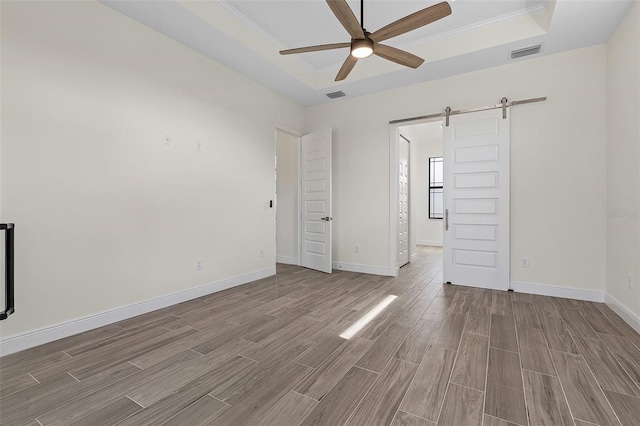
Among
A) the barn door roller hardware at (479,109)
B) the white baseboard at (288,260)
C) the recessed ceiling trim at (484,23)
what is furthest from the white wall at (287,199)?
the recessed ceiling trim at (484,23)

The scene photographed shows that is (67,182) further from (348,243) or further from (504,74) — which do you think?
(504,74)

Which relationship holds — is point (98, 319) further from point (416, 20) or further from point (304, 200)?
point (416, 20)

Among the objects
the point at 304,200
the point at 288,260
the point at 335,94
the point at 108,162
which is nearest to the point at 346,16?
the point at 108,162

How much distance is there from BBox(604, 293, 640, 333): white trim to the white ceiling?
2906 millimetres

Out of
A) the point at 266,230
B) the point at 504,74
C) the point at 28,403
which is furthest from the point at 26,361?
the point at 504,74

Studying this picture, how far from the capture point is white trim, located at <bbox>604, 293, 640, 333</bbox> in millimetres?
2618

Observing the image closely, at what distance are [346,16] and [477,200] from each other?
306cm

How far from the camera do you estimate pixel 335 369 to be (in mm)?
2008

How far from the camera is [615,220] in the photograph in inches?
125

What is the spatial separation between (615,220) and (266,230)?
14.5 ft

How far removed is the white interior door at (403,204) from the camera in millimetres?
5309

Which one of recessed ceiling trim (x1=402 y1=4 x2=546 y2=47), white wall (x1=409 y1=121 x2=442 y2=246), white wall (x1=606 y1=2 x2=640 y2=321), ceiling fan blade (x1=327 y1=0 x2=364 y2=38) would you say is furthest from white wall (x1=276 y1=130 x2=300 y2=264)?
white wall (x1=606 y1=2 x2=640 y2=321)

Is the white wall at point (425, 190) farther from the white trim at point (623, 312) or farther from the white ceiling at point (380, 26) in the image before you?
the white trim at point (623, 312)

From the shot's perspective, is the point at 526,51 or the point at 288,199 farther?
the point at 288,199
